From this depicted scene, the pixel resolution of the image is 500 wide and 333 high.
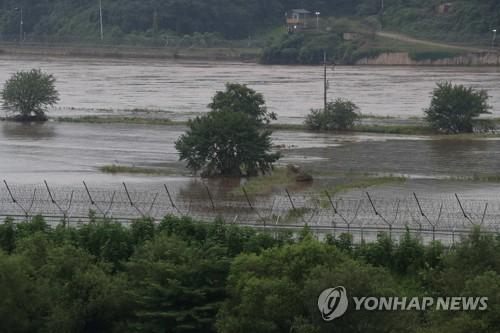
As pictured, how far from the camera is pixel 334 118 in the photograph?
52.5m

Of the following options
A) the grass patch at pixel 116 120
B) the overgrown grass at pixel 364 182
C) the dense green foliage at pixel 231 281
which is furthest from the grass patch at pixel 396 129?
the dense green foliage at pixel 231 281

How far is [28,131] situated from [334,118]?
44.3 feet

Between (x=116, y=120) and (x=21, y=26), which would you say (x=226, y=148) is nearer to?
(x=116, y=120)

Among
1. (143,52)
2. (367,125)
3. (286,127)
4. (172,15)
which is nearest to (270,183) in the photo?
(286,127)

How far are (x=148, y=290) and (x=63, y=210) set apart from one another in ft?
25.5

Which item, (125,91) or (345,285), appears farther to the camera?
(125,91)

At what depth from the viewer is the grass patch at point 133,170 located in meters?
39.1

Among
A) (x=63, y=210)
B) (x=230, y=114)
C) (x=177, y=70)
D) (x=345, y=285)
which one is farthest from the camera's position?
(x=177, y=70)

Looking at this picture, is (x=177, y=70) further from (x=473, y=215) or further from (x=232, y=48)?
(x=473, y=215)

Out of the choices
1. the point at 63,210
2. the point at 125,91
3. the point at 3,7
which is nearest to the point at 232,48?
the point at 3,7

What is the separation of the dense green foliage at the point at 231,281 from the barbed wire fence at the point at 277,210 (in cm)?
200

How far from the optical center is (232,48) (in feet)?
406

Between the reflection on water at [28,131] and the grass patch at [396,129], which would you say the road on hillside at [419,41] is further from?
the reflection on water at [28,131]

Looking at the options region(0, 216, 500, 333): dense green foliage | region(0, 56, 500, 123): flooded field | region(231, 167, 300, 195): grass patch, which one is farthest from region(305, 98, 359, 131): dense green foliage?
region(0, 216, 500, 333): dense green foliage
